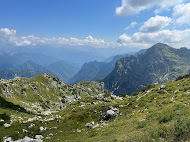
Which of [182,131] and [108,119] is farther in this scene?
[108,119]

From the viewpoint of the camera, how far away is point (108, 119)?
42500 millimetres

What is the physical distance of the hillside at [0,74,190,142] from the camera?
15.7m

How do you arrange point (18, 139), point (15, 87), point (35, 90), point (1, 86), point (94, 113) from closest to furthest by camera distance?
point (18, 139), point (94, 113), point (1, 86), point (15, 87), point (35, 90)

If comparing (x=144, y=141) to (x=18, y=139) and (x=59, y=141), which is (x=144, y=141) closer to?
(x=59, y=141)

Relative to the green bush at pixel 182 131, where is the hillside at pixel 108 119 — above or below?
below

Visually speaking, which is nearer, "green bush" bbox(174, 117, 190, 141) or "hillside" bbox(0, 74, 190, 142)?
"green bush" bbox(174, 117, 190, 141)

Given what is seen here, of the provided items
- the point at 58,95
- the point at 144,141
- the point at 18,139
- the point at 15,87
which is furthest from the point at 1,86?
the point at 144,141

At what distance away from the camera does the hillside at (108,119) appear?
1566cm

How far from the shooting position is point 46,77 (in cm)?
19388

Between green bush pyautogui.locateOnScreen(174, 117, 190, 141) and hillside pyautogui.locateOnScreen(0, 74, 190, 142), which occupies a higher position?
green bush pyautogui.locateOnScreen(174, 117, 190, 141)

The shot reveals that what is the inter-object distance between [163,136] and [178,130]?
1.93 m

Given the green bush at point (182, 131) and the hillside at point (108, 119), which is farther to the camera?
the hillside at point (108, 119)

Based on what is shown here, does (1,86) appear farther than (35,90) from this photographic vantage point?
No

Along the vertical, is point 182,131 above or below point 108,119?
above
